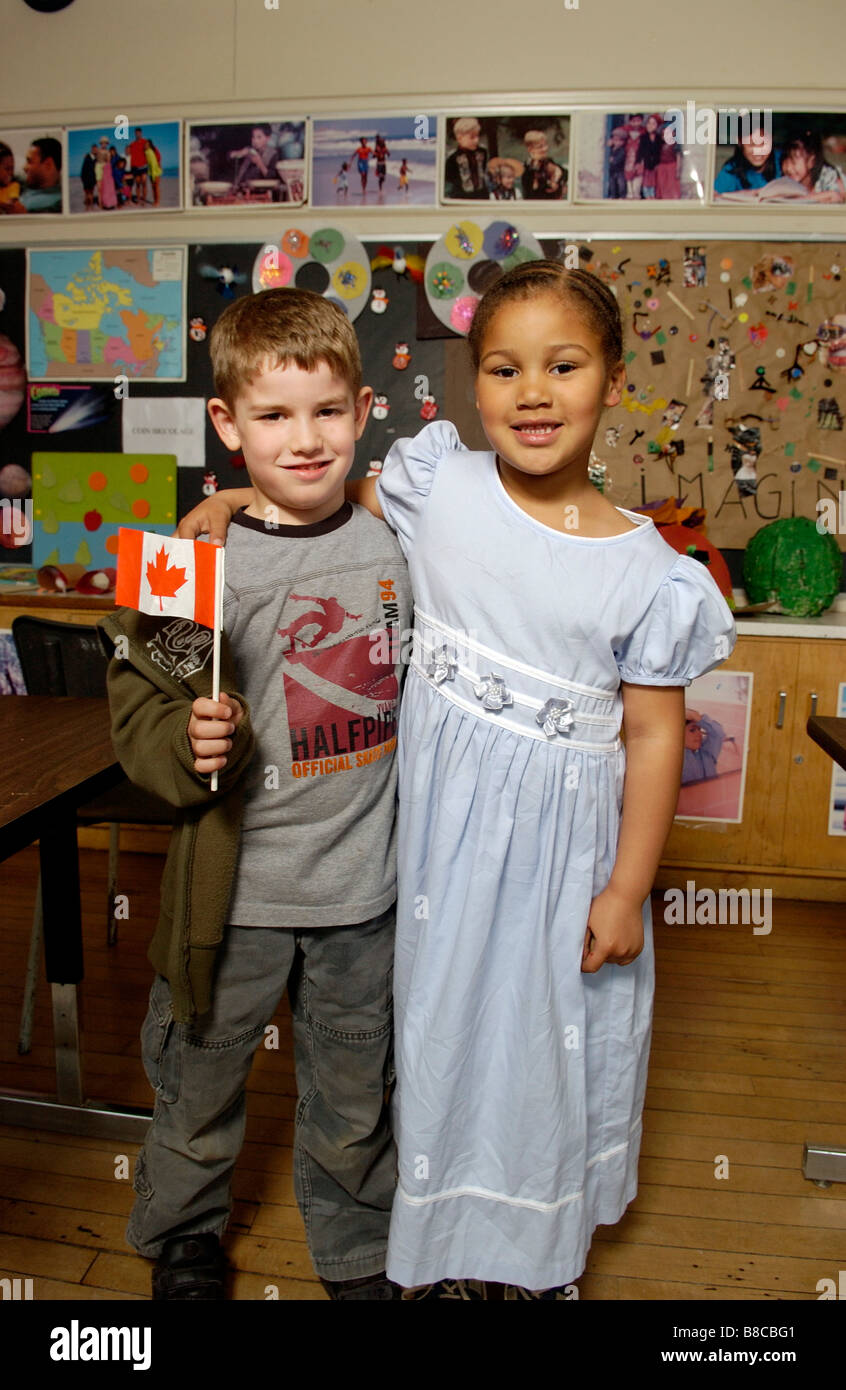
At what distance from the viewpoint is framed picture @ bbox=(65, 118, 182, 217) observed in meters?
3.03

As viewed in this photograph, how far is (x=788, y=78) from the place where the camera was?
2.79 meters

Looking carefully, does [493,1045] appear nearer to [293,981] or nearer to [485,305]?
[293,981]

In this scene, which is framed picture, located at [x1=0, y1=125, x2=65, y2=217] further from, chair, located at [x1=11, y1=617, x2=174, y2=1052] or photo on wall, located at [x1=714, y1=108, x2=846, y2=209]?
photo on wall, located at [x1=714, y1=108, x2=846, y2=209]

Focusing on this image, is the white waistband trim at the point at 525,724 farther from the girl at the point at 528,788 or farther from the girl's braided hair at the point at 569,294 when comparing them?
the girl's braided hair at the point at 569,294

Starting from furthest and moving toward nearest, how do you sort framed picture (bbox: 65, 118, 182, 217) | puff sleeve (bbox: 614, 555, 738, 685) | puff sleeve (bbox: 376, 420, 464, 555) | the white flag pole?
framed picture (bbox: 65, 118, 182, 217), puff sleeve (bbox: 376, 420, 464, 555), puff sleeve (bbox: 614, 555, 738, 685), the white flag pole

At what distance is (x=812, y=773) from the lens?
108 inches

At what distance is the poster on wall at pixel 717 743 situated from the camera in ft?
8.95

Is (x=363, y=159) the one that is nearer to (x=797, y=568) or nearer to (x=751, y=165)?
(x=751, y=165)

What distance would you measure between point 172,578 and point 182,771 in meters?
0.21

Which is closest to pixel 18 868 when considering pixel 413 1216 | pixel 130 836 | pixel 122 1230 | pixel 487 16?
pixel 130 836

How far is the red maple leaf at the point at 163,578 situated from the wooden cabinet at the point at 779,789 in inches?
79.2

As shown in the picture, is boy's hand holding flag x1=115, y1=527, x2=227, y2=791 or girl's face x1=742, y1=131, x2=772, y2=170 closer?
boy's hand holding flag x1=115, y1=527, x2=227, y2=791

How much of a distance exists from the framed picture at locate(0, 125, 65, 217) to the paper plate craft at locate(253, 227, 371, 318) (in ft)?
2.39

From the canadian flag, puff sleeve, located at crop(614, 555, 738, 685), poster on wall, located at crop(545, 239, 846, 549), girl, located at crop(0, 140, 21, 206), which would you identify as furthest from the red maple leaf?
girl, located at crop(0, 140, 21, 206)
